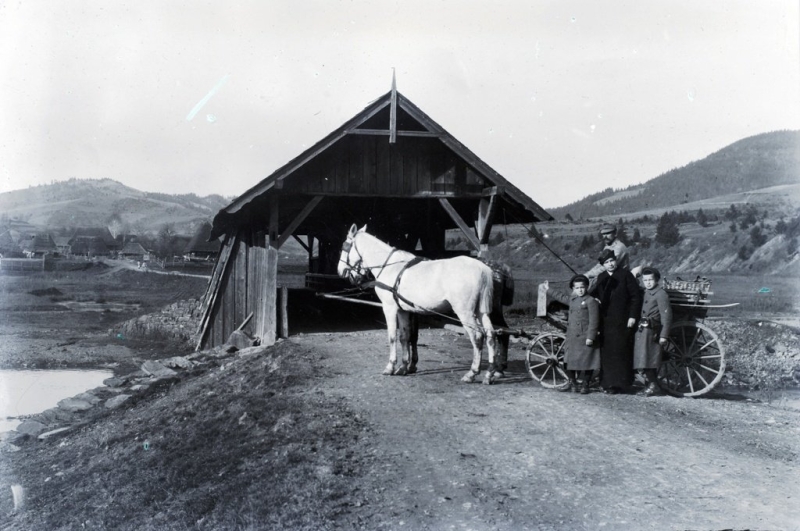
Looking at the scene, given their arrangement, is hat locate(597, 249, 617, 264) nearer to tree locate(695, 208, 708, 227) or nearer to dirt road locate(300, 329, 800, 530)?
dirt road locate(300, 329, 800, 530)

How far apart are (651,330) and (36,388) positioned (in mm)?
16361

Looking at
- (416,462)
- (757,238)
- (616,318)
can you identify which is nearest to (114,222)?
(757,238)

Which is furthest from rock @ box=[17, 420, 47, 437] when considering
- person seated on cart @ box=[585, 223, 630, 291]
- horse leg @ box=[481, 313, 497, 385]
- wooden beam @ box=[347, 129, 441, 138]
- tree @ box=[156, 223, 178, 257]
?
tree @ box=[156, 223, 178, 257]

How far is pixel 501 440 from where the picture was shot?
661 cm

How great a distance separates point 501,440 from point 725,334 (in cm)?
1333

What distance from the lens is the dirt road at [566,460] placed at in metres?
5.00

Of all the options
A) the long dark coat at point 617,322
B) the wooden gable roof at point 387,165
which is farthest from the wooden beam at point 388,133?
the long dark coat at point 617,322

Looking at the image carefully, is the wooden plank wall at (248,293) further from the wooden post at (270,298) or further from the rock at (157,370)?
the rock at (157,370)

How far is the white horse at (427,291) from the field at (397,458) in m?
0.67

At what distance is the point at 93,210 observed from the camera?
170125 millimetres

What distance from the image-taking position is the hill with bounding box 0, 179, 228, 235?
153 metres

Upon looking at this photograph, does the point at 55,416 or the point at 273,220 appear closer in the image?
the point at 55,416

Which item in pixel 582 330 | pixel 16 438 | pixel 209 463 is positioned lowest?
pixel 16 438

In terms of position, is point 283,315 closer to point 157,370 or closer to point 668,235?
point 157,370
